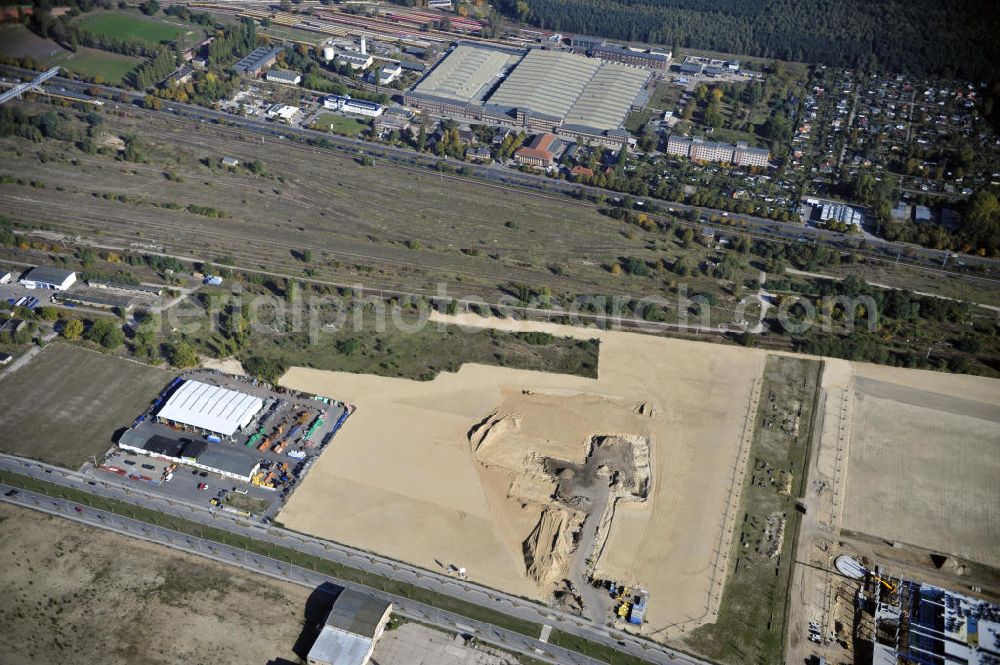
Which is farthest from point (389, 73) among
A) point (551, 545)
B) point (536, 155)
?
point (551, 545)

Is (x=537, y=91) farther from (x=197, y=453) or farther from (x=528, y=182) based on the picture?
(x=197, y=453)

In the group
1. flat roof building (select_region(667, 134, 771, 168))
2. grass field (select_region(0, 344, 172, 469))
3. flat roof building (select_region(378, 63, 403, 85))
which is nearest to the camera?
grass field (select_region(0, 344, 172, 469))

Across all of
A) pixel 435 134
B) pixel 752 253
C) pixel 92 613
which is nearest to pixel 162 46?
pixel 435 134

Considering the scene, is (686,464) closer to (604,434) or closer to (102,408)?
(604,434)

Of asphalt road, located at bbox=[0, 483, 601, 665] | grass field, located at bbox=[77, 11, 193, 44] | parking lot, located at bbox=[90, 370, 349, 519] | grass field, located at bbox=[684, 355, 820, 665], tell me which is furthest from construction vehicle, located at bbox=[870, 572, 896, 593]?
grass field, located at bbox=[77, 11, 193, 44]

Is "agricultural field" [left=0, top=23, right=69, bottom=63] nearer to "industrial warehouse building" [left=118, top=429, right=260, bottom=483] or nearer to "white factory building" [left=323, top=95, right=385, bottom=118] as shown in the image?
"white factory building" [left=323, top=95, right=385, bottom=118]

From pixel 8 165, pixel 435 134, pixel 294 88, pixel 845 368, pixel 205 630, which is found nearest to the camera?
pixel 205 630
